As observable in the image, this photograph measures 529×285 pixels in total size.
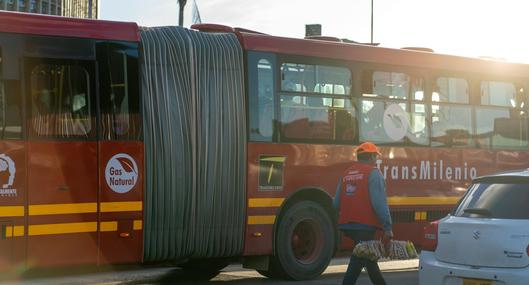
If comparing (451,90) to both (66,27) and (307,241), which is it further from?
(66,27)

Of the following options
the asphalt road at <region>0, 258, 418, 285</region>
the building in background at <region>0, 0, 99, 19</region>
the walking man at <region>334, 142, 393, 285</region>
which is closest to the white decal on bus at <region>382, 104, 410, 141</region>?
the asphalt road at <region>0, 258, 418, 285</region>

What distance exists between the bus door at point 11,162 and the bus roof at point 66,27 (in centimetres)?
20

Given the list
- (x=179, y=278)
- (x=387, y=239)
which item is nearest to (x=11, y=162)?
(x=179, y=278)

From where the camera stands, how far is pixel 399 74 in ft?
42.1

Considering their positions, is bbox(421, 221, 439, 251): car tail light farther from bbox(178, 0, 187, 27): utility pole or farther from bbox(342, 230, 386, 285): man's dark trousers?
bbox(178, 0, 187, 27): utility pole

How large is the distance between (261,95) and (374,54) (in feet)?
6.89

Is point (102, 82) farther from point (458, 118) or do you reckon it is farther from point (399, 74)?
point (458, 118)

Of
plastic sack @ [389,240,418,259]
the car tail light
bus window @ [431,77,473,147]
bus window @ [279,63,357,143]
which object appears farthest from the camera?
bus window @ [431,77,473,147]

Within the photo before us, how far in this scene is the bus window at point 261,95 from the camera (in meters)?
11.4

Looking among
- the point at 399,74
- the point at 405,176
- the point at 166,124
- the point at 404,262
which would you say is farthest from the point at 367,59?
the point at 404,262

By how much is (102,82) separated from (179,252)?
90.5 inches

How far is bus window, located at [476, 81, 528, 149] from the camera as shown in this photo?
13.7m

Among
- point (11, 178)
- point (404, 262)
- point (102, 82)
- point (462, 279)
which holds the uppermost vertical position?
point (102, 82)

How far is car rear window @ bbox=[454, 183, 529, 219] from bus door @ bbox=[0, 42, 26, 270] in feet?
15.6
